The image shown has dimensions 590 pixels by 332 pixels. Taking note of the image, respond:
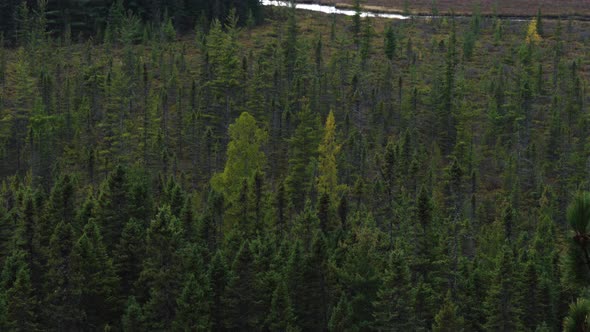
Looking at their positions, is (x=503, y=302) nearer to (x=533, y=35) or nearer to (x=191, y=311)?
(x=191, y=311)

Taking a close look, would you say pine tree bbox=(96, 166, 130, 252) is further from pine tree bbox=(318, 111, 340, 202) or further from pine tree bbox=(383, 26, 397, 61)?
pine tree bbox=(383, 26, 397, 61)

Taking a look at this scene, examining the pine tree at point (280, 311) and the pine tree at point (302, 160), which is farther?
the pine tree at point (302, 160)

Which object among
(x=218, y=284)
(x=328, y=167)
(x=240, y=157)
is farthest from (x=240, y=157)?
(x=218, y=284)

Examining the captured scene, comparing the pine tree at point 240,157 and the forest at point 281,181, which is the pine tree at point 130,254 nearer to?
the forest at point 281,181

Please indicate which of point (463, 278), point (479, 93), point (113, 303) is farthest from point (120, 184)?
point (479, 93)

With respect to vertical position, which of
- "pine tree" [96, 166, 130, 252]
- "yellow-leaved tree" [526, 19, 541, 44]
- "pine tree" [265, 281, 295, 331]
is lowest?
"pine tree" [265, 281, 295, 331]

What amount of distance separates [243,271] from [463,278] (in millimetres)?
19647

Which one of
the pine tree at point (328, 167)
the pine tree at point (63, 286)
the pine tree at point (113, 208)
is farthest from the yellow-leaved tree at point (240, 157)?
the pine tree at point (63, 286)

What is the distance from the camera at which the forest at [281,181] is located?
51469 mm

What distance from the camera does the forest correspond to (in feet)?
169

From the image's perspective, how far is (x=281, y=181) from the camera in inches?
3300

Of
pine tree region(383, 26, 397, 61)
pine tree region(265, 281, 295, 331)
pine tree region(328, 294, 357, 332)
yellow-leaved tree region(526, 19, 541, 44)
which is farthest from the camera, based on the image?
yellow-leaved tree region(526, 19, 541, 44)

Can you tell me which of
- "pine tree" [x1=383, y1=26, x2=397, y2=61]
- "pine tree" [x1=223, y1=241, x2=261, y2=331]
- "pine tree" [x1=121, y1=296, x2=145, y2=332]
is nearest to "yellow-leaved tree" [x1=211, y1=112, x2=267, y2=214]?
"pine tree" [x1=223, y1=241, x2=261, y2=331]

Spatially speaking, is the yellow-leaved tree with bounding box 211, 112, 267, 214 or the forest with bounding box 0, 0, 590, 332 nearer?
the forest with bounding box 0, 0, 590, 332
